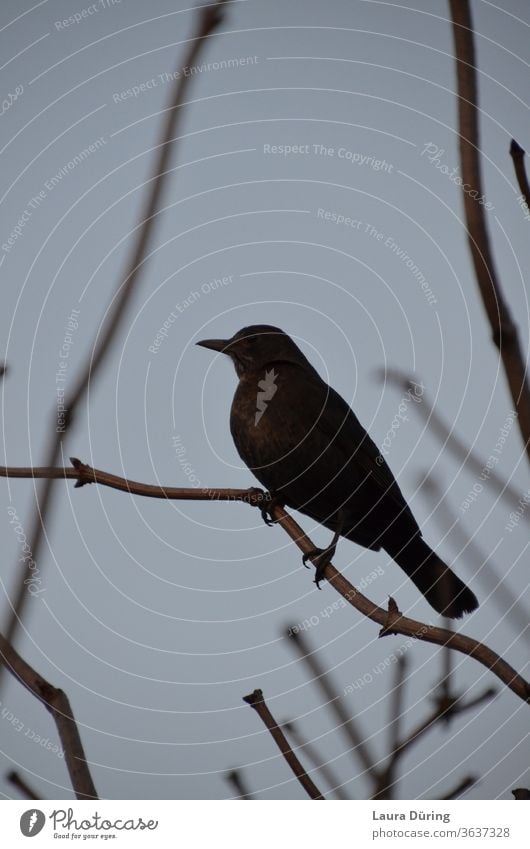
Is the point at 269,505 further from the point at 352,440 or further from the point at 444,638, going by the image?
the point at 444,638

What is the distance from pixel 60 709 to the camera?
149 centimetres

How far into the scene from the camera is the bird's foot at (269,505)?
2320 mm

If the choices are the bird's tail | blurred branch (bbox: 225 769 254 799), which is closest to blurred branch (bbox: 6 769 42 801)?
blurred branch (bbox: 225 769 254 799)

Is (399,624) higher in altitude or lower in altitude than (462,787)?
higher

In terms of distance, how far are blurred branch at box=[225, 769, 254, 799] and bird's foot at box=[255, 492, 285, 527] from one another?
61cm

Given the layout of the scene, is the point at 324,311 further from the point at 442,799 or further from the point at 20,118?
the point at 442,799

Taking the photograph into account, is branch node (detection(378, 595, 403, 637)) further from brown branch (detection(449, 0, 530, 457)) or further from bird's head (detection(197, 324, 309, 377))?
bird's head (detection(197, 324, 309, 377))

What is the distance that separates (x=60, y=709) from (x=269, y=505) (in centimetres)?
94

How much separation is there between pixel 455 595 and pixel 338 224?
0.95 metres

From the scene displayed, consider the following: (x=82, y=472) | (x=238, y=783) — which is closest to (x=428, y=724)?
(x=238, y=783)

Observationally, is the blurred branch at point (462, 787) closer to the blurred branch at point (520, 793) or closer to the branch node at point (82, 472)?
the blurred branch at point (520, 793)

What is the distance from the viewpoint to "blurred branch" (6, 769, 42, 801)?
Result: 1.83 m

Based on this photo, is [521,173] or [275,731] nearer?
[521,173]

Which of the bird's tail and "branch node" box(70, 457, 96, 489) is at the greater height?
"branch node" box(70, 457, 96, 489)
